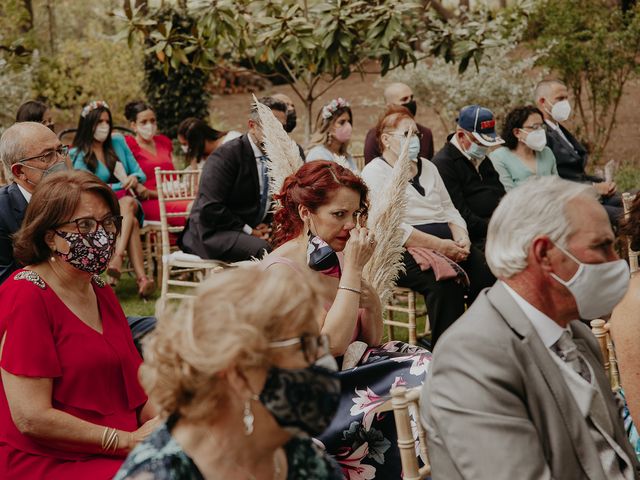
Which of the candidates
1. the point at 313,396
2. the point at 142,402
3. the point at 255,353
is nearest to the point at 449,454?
the point at 313,396

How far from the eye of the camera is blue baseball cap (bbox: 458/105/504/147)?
6727mm

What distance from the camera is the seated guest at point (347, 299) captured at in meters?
3.44

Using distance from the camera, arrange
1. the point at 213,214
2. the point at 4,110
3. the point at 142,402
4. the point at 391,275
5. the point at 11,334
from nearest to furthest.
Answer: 1. the point at 11,334
2. the point at 142,402
3. the point at 391,275
4. the point at 213,214
5. the point at 4,110

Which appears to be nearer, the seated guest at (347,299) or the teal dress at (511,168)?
the seated guest at (347,299)

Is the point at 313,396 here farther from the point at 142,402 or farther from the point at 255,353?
the point at 142,402

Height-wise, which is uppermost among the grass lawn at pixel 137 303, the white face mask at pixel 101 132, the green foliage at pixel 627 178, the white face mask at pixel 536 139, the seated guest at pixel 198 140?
the white face mask at pixel 536 139

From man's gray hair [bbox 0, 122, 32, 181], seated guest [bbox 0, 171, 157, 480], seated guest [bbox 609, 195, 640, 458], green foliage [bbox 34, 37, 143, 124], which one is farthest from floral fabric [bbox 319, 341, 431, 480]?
green foliage [bbox 34, 37, 143, 124]

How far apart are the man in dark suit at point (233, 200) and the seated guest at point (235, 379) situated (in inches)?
176

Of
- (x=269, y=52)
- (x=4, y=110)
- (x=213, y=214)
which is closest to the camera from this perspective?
(x=213, y=214)

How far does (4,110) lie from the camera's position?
15820 mm

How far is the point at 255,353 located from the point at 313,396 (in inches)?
6.9

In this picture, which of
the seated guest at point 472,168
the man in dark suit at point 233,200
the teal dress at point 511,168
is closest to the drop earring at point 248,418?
the man in dark suit at point 233,200

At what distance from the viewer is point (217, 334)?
73.7 inches

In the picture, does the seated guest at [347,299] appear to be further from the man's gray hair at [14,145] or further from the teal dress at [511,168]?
the teal dress at [511,168]
